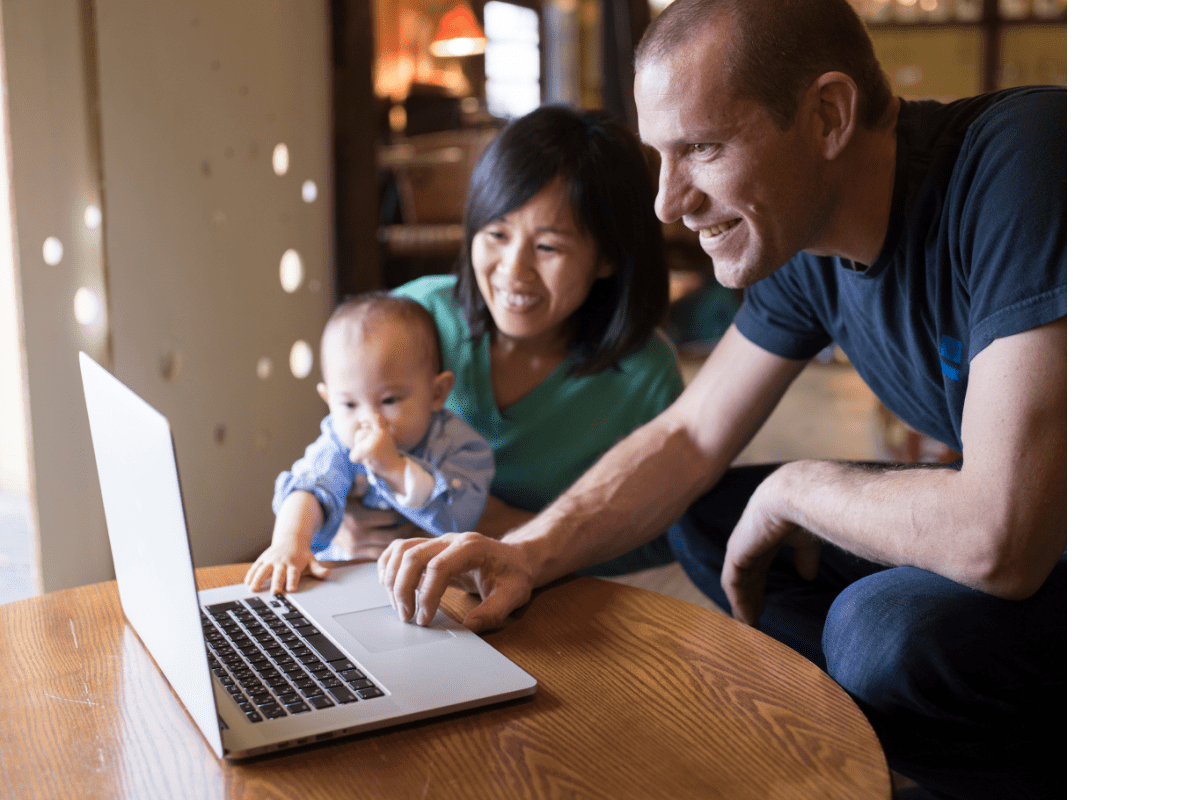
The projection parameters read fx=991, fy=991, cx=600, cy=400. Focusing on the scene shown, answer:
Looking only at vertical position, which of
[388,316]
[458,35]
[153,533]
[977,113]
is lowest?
[153,533]

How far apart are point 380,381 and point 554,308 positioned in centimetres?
34

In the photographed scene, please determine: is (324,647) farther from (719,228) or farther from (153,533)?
(719,228)

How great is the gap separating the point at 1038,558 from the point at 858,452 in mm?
3049

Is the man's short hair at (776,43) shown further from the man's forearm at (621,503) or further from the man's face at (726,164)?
the man's forearm at (621,503)

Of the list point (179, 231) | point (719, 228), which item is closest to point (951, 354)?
point (719, 228)

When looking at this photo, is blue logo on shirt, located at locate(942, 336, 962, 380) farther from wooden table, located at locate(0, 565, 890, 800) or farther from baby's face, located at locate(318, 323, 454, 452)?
baby's face, located at locate(318, 323, 454, 452)

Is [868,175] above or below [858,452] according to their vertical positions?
above

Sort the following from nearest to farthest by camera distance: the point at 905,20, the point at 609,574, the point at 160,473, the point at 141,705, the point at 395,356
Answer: the point at 160,473
the point at 141,705
the point at 395,356
the point at 609,574
the point at 905,20

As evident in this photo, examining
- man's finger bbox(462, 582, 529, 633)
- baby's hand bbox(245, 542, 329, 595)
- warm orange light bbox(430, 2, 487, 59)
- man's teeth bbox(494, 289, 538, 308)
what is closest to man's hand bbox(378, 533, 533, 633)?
man's finger bbox(462, 582, 529, 633)

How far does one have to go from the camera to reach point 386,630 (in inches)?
38.0

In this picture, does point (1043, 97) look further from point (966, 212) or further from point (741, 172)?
point (741, 172)

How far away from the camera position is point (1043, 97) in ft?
3.60

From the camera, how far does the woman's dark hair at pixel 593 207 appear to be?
5.40 ft
